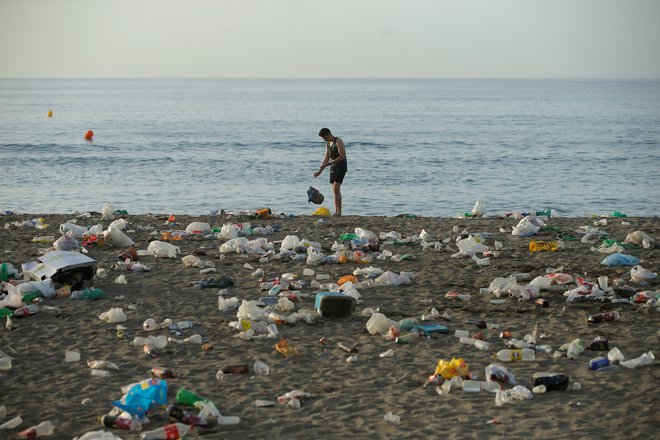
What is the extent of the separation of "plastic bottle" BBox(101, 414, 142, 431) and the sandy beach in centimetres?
6

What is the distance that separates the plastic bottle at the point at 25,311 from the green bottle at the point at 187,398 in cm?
260

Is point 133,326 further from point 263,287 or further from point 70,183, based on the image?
point 70,183

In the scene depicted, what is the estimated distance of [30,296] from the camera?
24.9 ft

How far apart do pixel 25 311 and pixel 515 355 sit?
4186 mm

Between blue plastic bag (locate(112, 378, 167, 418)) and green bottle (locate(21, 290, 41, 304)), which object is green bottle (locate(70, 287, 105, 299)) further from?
blue plastic bag (locate(112, 378, 167, 418))

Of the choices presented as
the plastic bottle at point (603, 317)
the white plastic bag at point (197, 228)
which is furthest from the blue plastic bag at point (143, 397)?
the white plastic bag at point (197, 228)

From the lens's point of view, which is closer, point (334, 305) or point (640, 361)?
point (640, 361)

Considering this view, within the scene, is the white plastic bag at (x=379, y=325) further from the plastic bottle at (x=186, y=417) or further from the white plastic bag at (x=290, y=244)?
the white plastic bag at (x=290, y=244)

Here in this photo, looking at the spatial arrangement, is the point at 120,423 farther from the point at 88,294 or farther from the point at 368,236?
the point at 368,236

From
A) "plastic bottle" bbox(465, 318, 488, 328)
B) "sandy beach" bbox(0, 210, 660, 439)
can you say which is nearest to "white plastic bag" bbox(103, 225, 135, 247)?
"sandy beach" bbox(0, 210, 660, 439)

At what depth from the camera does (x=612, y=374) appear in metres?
5.64

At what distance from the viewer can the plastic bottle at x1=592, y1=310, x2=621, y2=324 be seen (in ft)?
22.5

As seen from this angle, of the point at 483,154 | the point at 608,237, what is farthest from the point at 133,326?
the point at 483,154

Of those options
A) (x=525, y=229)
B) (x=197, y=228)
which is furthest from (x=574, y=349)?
(x=197, y=228)
